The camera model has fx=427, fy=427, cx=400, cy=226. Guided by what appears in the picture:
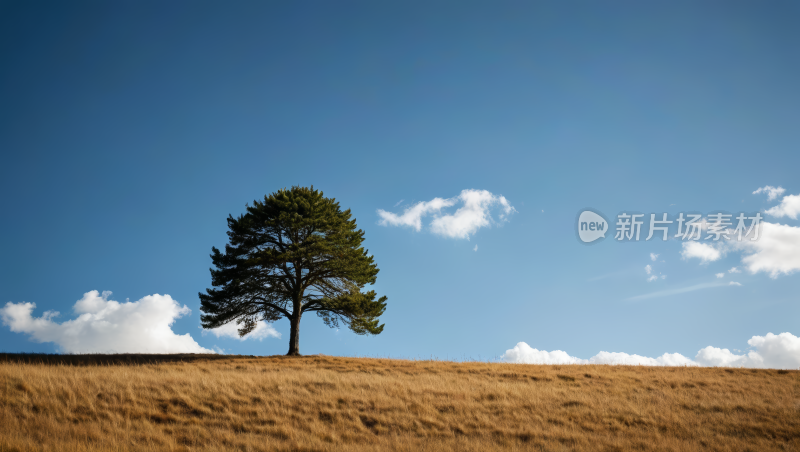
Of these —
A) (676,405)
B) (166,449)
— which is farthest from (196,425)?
(676,405)

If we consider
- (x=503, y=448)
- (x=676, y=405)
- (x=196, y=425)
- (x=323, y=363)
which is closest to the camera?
(x=503, y=448)

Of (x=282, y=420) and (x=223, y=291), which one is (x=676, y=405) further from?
(x=223, y=291)

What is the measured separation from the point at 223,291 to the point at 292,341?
517cm

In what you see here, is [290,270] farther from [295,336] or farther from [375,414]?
[375,414]

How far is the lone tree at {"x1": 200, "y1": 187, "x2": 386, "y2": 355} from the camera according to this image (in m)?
25.9

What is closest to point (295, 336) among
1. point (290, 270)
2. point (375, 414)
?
point (290, 270)

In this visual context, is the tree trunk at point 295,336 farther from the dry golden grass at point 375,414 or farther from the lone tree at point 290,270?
the dry golden grass at point 375,414

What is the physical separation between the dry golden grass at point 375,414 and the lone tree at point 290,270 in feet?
33.3

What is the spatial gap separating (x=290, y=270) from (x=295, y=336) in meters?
4.03

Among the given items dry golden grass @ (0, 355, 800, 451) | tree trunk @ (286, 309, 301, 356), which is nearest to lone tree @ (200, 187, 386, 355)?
tree trunk @ (286, 309, 301, 356)

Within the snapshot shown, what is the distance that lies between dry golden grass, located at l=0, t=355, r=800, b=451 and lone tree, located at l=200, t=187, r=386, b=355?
33.3ft

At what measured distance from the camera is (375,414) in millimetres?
11516

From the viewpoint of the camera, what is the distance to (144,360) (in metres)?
22.3

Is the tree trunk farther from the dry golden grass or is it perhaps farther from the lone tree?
the dry golden grass
